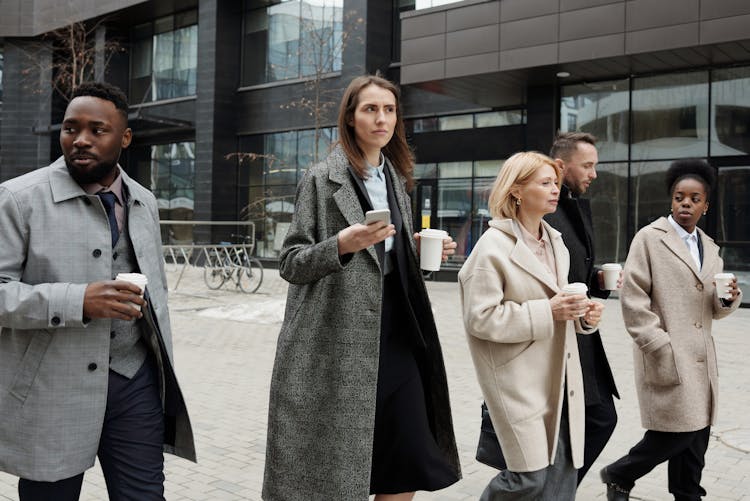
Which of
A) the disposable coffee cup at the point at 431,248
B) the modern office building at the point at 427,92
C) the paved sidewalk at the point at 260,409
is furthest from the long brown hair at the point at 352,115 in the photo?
the modern office building at the point at 427,92

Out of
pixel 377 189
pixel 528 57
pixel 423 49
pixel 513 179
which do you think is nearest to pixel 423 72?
pixel 423 49

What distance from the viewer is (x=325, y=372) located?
2.84 metres

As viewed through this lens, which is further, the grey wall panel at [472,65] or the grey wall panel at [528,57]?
the grey wall panel at [472,65]

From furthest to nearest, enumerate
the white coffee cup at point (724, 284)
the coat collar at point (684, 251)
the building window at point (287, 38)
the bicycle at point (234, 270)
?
the building window at point (287, 38)
the bicycle at point (234, 270)
the coat collar at point (684, 251)
the white coffee cup at point (724, 284)

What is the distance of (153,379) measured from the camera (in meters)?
2.74

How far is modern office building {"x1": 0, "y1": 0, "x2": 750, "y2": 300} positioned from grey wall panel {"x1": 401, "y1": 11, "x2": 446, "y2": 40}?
0.05 metres

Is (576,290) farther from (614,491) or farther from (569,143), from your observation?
(614,491)

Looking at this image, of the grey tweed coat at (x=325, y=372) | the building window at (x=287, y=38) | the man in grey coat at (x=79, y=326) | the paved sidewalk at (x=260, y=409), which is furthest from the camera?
the building window at (x=287, y=38)

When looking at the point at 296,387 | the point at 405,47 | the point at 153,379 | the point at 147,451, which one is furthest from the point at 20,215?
the point at 405,47

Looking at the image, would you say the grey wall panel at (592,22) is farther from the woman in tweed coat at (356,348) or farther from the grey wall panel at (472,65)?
the woman in tweed coat at (356,348)

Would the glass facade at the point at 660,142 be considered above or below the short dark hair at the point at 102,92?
above

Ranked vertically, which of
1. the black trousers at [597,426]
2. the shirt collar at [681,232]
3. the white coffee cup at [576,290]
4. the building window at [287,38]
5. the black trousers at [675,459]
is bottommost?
the black trousers at [675,459]

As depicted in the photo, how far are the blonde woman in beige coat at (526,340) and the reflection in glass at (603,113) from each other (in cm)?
1456

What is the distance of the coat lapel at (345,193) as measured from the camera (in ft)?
9.45
